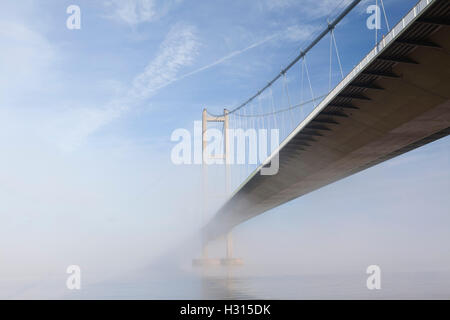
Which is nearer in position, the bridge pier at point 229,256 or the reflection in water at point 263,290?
the reflection in water at point 263,290

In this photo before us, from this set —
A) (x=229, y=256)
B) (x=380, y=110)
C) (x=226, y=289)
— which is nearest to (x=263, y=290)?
(x=226, y=289)

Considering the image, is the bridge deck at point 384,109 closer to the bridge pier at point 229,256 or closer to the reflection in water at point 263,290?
the reflection in water at point 263,290

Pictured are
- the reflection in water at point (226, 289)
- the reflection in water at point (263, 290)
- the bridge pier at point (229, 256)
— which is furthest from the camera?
the bridge pier at point (229, 256)

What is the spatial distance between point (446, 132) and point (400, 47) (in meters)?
10.0

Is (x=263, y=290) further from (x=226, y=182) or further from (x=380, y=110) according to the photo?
(x=226, y=182)

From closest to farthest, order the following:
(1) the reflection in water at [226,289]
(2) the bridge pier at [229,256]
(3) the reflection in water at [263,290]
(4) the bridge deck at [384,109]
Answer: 1. (4) the bridge deck at [384,109]
2. (1) the reflection in water at [226,289]
3. (3) the reflection in water at [263,290]
4. (2) the bridge pier at [229,256]

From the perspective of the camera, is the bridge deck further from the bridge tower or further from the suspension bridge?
the bridge tower

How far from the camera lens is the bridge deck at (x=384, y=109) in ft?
57.5

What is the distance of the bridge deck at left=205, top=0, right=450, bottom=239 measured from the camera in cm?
1753

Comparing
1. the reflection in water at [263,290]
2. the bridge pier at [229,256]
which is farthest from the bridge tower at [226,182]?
the reflection in water at [263,290]

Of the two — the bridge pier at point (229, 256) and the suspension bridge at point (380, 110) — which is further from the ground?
the suspension bridge at point (380, 110)

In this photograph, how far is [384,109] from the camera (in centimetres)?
2338
